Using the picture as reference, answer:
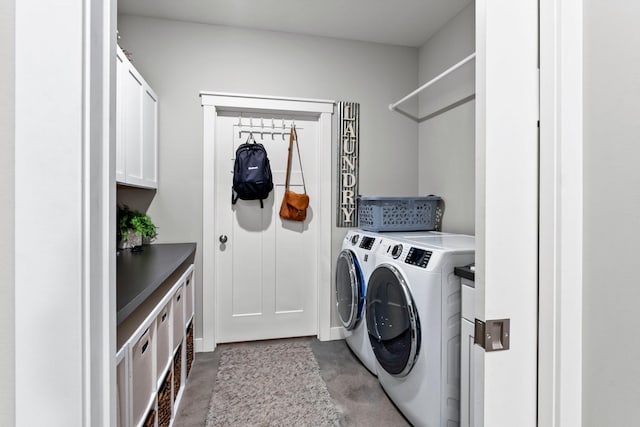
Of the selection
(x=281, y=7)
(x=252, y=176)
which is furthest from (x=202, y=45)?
(x=252, y=176)

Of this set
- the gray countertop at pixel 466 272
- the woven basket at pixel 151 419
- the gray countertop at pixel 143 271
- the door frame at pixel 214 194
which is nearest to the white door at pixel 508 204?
the gray countertop at pixel 466 272

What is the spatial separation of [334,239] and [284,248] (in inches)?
18.2

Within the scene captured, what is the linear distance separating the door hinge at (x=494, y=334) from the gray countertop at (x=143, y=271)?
0.97 metres

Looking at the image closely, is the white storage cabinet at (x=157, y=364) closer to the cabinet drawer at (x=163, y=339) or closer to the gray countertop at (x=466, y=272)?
the cabinet drawer at (x=163, y=339)

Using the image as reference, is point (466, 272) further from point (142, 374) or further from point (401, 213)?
point (142, 374)

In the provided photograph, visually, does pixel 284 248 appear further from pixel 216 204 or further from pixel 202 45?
pixel 202 45

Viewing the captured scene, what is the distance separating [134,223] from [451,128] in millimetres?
2535

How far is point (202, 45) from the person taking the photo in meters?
2.52

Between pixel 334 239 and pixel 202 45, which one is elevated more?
pixel 202 45

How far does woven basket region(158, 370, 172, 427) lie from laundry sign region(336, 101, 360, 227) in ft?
5.70
